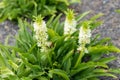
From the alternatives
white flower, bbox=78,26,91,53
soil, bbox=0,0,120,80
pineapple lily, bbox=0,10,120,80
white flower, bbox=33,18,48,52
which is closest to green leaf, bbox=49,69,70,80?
pineapple lily, bbox=0,10,120,80

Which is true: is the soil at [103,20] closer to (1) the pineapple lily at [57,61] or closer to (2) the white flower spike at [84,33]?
(1) the pineapple lily at [57,61]

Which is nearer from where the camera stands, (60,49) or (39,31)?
(39,31)

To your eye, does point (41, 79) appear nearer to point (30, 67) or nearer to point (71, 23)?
point (30, 67)

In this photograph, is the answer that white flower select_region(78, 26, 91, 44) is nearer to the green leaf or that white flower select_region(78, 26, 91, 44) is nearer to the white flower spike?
the white flower spike

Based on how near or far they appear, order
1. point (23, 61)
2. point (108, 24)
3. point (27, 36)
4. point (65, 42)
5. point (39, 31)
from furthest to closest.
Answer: point (108, 24) < point (27, 36) < point (65, 42) < point (23, 61) < point (39, 31)

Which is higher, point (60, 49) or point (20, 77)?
point (60, 49)

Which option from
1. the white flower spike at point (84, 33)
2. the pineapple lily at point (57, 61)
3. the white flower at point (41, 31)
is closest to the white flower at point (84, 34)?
the white flower spike at point (84, 33)

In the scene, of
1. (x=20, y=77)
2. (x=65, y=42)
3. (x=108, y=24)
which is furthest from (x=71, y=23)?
(x=108, y=24)

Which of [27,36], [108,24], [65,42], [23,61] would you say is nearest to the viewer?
[23,61]
